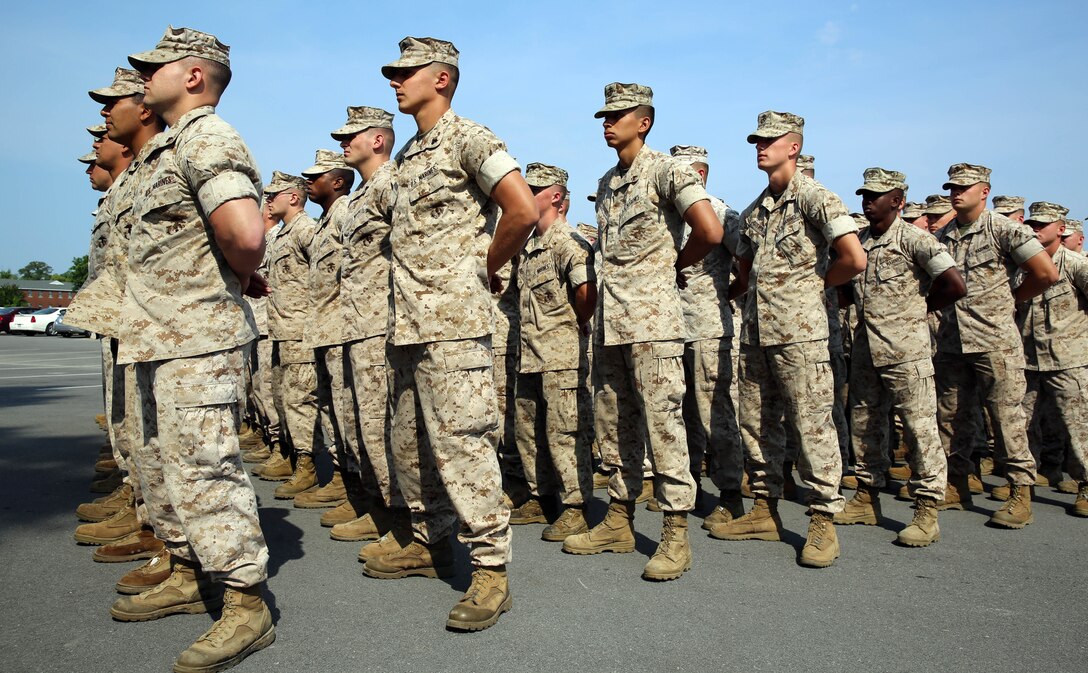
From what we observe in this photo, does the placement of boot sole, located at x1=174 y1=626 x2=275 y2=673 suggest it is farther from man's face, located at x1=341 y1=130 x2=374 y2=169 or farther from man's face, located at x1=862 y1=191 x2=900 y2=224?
man's face, located at x1=862 y1=191 x2=900 y2=224

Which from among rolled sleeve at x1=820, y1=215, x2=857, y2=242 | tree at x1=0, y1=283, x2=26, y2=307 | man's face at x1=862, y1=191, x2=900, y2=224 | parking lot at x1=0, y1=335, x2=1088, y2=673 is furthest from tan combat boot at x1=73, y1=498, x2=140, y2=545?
tree at x1=0, y1=283, x2=26, y2=307

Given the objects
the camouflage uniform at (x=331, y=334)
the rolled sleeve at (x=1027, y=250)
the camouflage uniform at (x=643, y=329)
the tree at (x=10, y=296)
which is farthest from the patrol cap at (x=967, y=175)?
the tree at (x=10, y=296)

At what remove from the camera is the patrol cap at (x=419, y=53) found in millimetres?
3820

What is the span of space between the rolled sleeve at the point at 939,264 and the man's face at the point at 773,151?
1.34m

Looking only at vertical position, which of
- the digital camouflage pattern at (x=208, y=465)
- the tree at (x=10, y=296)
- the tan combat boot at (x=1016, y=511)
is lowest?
the tan combat boot at (x=1016, y=511)

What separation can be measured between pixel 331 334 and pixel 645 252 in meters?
2.27

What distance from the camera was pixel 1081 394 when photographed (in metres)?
6.36

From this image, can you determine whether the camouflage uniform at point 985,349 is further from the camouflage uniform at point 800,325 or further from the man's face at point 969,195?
the camouflage uniform at point 800,325

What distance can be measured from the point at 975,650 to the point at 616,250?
8.61ft

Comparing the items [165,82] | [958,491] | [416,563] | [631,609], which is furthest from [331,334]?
[958,491]

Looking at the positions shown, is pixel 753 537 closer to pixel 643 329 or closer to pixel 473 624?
pixel 643 329

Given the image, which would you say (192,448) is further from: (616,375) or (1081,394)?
(1081,394)

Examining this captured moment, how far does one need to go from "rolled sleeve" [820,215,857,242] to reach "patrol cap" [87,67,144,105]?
12.9ft

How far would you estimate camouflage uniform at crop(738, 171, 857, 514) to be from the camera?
4699 mm
